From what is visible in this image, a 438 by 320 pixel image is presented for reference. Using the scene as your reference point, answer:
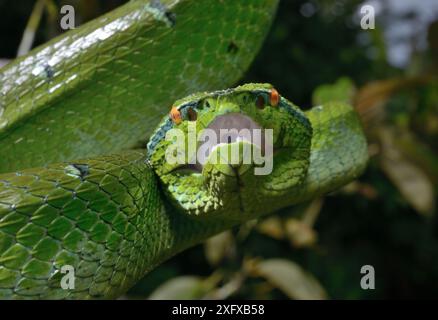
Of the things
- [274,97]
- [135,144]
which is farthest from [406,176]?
[274,97]

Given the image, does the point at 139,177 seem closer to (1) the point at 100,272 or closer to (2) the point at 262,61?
(1) the point at 100,272

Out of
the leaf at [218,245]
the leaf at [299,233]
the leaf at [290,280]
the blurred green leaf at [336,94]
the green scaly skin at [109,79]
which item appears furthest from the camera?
the leaf at [299,233]

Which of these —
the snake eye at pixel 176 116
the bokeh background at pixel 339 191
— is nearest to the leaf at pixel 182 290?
the bokeh background at pixel 339 191

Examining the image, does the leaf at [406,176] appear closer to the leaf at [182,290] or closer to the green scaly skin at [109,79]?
the leaf at [182,290]

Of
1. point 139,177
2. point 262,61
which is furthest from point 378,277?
point 139,177

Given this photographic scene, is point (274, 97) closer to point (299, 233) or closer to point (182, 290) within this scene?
point (182, 290)

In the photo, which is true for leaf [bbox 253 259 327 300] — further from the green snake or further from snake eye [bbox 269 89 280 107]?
snake eye [bbox 269 89 280 107]

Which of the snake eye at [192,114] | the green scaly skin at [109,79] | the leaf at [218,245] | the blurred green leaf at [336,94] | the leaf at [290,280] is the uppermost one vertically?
the green scaly skin at [109,79]
